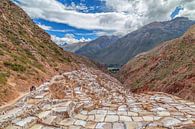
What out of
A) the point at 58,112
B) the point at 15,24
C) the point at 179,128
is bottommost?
the point at 179,128

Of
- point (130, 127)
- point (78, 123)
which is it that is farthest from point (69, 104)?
point (130, 127)

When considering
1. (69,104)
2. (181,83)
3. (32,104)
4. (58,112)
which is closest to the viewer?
(58,112)

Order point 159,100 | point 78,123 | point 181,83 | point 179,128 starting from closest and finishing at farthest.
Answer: point 179,128, point 78,123, point 159,100, point 181,83

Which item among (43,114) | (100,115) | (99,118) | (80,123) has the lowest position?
(80,123)

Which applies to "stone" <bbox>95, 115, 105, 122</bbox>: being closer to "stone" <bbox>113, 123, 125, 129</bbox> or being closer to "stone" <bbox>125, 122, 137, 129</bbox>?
"stone" <bbox>113, 123, 125, 129</bbox>

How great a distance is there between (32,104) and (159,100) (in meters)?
6.67

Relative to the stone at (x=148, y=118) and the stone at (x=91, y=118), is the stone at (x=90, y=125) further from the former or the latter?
the stone at (x=148, y=118)

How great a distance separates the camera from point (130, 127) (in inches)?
362

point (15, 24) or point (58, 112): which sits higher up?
point (15, 24)

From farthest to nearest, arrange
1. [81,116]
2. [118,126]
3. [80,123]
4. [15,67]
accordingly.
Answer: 1. [15,67]
2. [81,116]
3. [80,123]
4. [118,126]

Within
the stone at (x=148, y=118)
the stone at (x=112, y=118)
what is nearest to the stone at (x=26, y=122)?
the stone at (x=112, y=118)

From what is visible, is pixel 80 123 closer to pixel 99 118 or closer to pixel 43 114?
pixel 99 118

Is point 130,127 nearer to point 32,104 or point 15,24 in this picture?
point 32,104

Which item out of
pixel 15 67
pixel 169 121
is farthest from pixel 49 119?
pixel 15 67
